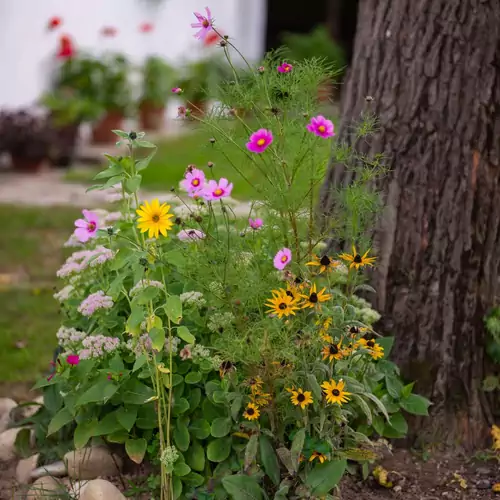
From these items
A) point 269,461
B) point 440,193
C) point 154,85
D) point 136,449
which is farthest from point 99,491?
point 154,85

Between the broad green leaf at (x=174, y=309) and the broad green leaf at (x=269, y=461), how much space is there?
1.43 feet

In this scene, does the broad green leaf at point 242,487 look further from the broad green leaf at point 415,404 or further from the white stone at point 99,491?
the broad green leaf at point 415,404

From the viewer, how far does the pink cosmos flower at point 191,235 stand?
257cm

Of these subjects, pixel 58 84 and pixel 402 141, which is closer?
pixel 402 141

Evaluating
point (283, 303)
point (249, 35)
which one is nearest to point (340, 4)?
point (249, 35)

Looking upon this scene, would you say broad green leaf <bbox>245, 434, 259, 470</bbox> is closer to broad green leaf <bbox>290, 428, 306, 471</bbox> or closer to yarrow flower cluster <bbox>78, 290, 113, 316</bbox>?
broad green leaf <bbox>290, 428, 306, 471</bbox>

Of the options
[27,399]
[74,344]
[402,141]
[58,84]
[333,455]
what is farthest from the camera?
[58,84]

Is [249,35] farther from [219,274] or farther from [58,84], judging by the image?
[219,274]

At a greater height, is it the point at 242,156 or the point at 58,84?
the point at 242,156

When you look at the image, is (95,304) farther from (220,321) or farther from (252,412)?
(252,412)

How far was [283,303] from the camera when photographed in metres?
2.36

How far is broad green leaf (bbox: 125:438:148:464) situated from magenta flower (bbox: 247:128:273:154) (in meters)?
0.95

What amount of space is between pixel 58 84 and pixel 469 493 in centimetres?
754

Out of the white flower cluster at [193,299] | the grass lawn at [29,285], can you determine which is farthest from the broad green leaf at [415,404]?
the grass lawn at [29,285]
